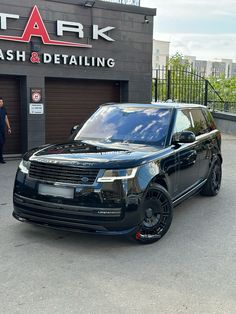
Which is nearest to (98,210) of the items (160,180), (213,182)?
(160,180)

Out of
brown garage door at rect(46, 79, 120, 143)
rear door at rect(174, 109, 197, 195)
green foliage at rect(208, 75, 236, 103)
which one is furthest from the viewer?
green foliage at rect(208, 75, 236, 103)

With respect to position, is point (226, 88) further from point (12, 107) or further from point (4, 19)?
point (4, 19)

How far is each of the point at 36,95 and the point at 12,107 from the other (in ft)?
2.59

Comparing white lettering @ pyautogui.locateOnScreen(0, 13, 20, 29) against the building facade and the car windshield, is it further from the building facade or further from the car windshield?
the car windshield

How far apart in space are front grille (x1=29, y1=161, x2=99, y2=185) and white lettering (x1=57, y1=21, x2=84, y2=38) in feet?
24.8

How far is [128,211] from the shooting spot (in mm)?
4422

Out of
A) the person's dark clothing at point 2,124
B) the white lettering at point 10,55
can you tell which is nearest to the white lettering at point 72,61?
the white lettering at point 10,55

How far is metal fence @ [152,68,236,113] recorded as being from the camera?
52.4 feet

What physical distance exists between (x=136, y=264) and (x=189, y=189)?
6.87ft

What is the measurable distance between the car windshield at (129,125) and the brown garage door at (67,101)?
600cm

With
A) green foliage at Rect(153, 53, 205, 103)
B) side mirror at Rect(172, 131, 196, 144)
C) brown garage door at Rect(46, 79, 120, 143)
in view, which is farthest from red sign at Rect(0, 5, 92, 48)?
side mirror at Rect(172, 131, 196, 144)

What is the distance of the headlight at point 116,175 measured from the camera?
4.41 meters

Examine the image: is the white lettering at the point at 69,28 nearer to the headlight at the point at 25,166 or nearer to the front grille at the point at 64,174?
the headlight at the point at 25,166

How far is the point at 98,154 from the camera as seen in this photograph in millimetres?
4727
